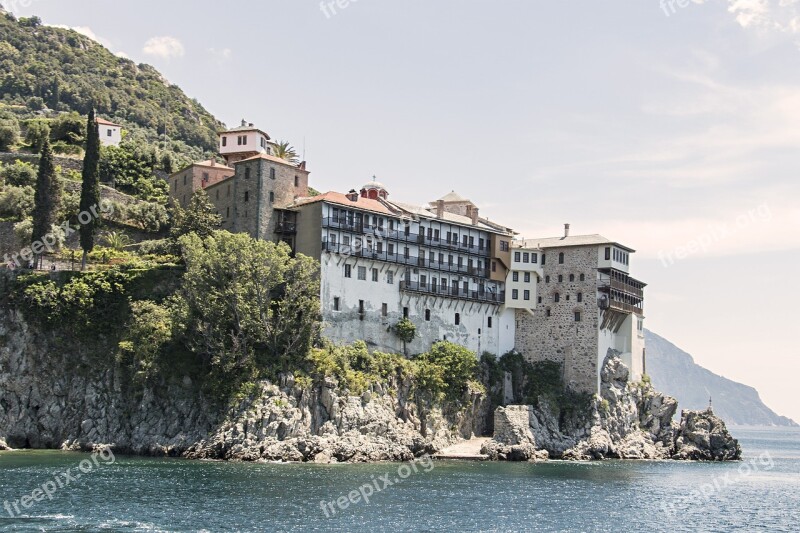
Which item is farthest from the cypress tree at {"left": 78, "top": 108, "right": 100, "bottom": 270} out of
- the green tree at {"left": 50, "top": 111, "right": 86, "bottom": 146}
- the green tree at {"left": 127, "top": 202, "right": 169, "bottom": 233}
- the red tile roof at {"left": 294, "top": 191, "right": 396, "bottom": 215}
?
the green tree at {"left": 50, "top": 111, "right": 86, "bottom": 146}

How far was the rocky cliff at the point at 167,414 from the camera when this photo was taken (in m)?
73.3

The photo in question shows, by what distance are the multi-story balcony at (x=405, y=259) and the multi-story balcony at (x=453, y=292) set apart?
55.7 inches

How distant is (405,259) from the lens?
88.5 meters

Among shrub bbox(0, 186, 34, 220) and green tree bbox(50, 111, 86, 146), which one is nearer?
shrub bbox(0, 186, 34, 220)

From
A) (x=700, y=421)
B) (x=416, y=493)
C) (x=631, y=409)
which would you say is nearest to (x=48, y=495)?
(x=416, y=493)

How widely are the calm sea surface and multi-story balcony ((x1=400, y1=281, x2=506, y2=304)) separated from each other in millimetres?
16363

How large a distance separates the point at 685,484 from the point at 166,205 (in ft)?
167

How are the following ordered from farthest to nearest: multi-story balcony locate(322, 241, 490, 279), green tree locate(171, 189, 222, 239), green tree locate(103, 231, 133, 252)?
1. green tree locate(103, 231, 133, 252)
2. green tree locate(171, 189, 222, 239)
3. multi-story balcony locate(322, 241, 490, 279)

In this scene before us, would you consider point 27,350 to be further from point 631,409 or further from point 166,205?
point 631,409

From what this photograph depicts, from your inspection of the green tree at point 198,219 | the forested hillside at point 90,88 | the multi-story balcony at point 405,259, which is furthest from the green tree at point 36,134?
the multi-story balcony at point 405,259

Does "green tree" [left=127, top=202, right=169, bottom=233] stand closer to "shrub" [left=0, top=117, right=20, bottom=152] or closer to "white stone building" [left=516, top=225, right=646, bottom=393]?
"shrub" [left=0, top=117, right=20, bottom=152]

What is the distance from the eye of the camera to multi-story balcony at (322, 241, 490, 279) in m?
83.4

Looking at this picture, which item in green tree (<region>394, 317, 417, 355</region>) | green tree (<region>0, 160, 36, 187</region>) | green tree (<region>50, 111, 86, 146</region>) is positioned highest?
green tree (<region>50, 111, 86, 146</region>)

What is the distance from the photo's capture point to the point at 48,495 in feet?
178
